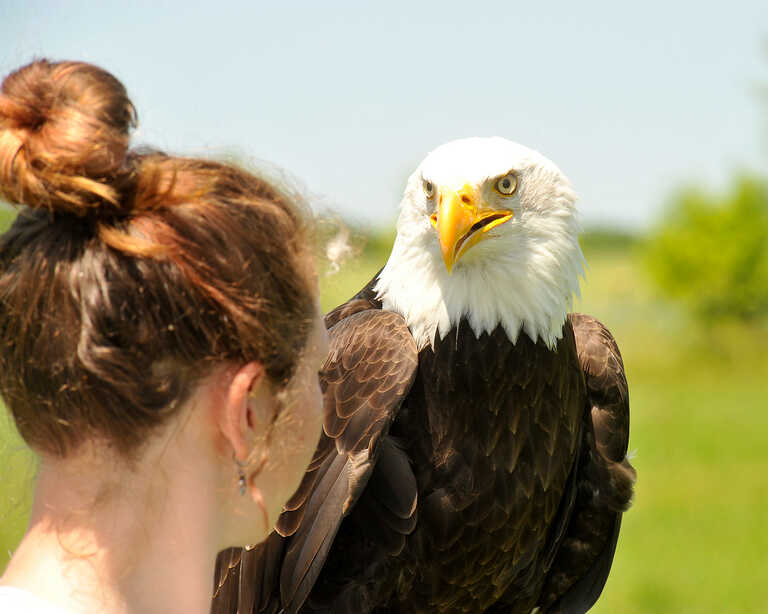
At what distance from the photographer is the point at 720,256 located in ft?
149

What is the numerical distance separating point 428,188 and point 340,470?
1009 mm

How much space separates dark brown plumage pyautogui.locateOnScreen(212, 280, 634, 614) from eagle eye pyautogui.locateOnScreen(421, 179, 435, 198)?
0.48 metres

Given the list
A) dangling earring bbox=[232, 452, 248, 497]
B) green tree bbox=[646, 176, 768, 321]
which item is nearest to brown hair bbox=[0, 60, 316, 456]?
dangling earring bbox=[232, 452, 248, 497]

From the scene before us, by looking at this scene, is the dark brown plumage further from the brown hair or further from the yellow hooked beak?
the brown hair

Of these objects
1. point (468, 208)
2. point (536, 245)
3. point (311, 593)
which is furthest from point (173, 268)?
point (311, 593)

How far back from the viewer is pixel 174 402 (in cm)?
157

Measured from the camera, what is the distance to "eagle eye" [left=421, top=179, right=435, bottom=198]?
10.6 ft

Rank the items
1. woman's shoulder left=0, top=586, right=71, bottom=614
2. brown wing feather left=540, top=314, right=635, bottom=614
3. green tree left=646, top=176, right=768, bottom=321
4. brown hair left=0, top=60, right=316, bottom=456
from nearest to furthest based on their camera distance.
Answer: woman's shoulder left=0, top=586, right=71, bottom=614 < brown hair left=0, top=60, right=316, bottom=456 < brown wing feather left=540, top=314, right=635, bottom=614 < green tree left=646, top=176, right=768, bottom=321

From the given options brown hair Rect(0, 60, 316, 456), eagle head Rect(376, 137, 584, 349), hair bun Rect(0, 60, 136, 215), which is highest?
hair bun Rect(0, 60, 136, 215)

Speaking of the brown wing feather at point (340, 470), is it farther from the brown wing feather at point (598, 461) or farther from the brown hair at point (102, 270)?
the brown hair at point (102, 270)

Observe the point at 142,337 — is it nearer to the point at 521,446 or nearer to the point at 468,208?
the point at 468,208

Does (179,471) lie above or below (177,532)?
above

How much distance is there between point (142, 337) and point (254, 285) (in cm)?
22

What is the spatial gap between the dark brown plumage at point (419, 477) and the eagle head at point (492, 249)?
0.08 m
